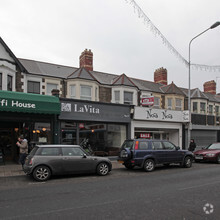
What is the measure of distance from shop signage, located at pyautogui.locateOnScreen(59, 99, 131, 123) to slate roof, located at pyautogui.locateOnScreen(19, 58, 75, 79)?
164 inches

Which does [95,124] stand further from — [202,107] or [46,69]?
[202,107]

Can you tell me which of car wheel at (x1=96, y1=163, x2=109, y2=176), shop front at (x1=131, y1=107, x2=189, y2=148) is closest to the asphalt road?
car wheel at (x1=96, y1=163, x2=109, y2=176)

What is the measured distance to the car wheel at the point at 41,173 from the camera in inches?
337

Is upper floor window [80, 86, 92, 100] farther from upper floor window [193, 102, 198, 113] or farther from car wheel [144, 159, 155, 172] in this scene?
upper floor window [193, 102, 198, 113]

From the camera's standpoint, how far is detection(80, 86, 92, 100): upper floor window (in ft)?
57.3

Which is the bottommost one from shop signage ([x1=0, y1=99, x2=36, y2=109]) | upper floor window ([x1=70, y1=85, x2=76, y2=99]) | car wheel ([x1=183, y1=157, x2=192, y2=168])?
car wheel ([x1=183, y1=157, x2=192, y2=168])

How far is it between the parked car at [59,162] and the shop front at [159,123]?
753 cm

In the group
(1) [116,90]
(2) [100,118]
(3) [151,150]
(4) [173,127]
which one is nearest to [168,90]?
(4) [173,127]

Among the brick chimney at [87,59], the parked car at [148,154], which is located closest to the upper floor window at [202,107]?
the brick chimney at [87,59]

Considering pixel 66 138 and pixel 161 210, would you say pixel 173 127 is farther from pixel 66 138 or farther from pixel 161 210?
pixel 161 210

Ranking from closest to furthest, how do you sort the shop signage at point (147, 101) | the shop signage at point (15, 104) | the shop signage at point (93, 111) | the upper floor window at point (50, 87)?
the shop signage at point (15, 104), the shop signage at point (93, 111), the upper floor window at point (50, 87), the shop signage at point (147, 101)

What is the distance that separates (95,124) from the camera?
15.6m

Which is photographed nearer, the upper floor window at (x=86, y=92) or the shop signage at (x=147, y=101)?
the upper floor window at (x=86, y=92)

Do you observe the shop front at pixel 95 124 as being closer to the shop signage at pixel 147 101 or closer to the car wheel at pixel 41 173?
the shop signage at pixel 147 101
